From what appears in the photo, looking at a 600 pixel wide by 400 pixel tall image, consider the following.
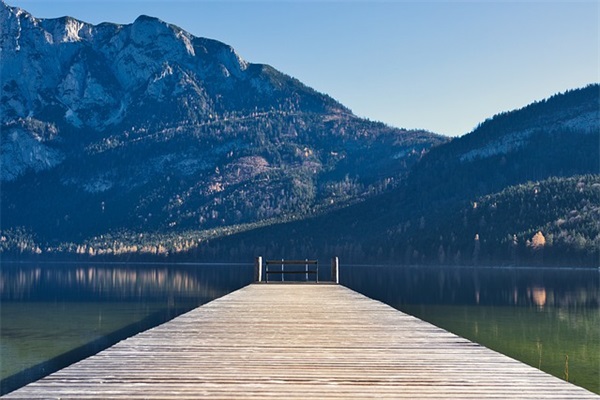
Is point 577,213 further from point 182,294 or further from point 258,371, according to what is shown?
point 258,371

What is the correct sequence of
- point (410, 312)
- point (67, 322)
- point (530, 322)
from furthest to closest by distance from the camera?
point (410, 312) → point (67, 322) → point (530, 322)

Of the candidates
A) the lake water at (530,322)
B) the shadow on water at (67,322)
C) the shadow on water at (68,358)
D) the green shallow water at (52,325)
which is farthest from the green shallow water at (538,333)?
the green shallow water at (52,325)

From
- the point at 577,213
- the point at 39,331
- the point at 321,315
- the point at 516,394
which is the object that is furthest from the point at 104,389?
the point at 577,213

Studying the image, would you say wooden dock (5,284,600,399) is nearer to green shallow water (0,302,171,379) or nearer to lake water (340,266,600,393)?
lake water (340,266,600,393)

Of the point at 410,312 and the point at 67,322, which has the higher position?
the point at 410,312

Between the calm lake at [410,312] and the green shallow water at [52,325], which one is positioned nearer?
the calm lake at [410,312]

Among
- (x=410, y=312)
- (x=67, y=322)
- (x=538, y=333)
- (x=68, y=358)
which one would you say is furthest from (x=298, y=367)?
(x=67, y=322)

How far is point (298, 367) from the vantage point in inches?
488

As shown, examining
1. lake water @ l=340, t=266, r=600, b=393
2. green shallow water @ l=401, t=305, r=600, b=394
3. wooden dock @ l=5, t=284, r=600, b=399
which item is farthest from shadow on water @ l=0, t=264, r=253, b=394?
green shallow water @ l=401, t=305, r=600, b=394

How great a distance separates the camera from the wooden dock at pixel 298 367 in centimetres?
1044

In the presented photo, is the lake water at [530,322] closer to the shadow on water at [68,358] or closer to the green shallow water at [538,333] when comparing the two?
the green shallow water at [538,333]

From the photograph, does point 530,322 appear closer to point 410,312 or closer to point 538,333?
point 538,333

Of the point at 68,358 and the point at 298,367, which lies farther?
the point at 68,358

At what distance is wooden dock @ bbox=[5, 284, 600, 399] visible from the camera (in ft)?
34.2
